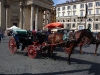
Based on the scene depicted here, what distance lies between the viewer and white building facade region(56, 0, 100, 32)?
6169cm

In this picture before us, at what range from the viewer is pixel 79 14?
6600 centimetres

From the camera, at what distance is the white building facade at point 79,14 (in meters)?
61.7

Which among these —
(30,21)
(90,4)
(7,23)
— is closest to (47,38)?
(7,23)

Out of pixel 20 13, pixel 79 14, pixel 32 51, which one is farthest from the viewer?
pixel 79 14

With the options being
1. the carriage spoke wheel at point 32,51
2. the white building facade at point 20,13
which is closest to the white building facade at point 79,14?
→ the white building facade at point 20,13

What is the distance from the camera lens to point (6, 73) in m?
6.60

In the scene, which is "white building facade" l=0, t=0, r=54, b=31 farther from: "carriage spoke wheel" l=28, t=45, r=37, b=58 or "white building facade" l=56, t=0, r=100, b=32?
"carriage spoke wheel" l=28, t=45, r=37, b=58

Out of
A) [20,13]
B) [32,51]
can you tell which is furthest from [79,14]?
[32,51]

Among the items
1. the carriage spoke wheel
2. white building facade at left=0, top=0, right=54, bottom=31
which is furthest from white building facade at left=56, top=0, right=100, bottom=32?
the carriage spoke wheel

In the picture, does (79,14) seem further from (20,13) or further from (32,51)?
(32,51)

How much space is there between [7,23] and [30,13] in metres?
8.21

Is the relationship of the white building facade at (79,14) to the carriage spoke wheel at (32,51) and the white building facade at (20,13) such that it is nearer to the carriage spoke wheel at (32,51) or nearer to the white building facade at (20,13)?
the white building facade at (20,13)

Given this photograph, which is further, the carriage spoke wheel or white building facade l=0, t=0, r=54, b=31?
white building facade l=0, t=0, r=54, b=31

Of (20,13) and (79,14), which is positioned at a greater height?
(79,14)
